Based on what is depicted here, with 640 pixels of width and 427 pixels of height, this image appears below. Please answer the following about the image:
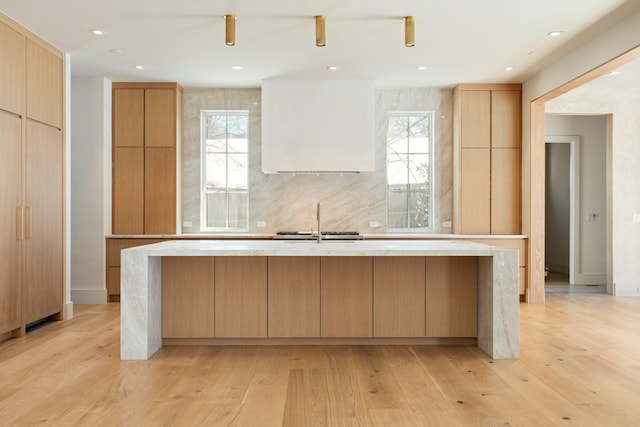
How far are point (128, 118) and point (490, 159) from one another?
4.61 meters

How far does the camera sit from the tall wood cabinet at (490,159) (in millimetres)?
6230

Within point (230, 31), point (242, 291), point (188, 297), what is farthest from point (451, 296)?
point (230, 31)

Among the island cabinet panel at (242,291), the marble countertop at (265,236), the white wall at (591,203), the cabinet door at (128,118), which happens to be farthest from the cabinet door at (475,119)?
the cabinet door at (128,118)

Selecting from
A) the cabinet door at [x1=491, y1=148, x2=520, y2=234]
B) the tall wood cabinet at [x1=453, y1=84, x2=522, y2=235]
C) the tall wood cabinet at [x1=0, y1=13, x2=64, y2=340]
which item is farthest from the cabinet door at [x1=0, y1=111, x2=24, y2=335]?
the cabinet door at [x1=491, y1=148, x2=520, y2=234]

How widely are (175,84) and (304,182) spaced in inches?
80.9

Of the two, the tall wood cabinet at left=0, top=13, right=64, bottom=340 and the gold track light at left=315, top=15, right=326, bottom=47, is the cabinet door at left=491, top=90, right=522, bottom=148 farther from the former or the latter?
the tall wood cabinet at left=0, top=13, right=64, bottom=340

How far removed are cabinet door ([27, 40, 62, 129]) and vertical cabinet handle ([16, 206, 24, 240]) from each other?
864mm

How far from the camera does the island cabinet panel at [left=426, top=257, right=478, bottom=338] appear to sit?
3.81m

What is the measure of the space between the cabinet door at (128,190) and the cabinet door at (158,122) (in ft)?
0.70

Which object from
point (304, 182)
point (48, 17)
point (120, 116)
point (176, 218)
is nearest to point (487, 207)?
point (304, 182)

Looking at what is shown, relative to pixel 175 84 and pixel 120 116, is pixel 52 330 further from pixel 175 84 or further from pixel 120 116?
pixel 175 84

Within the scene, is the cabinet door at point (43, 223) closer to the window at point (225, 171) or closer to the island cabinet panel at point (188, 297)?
the island cabinet panel at point (188, 297)

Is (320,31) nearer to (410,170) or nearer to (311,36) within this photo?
(311,36)

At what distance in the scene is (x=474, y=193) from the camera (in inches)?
246
